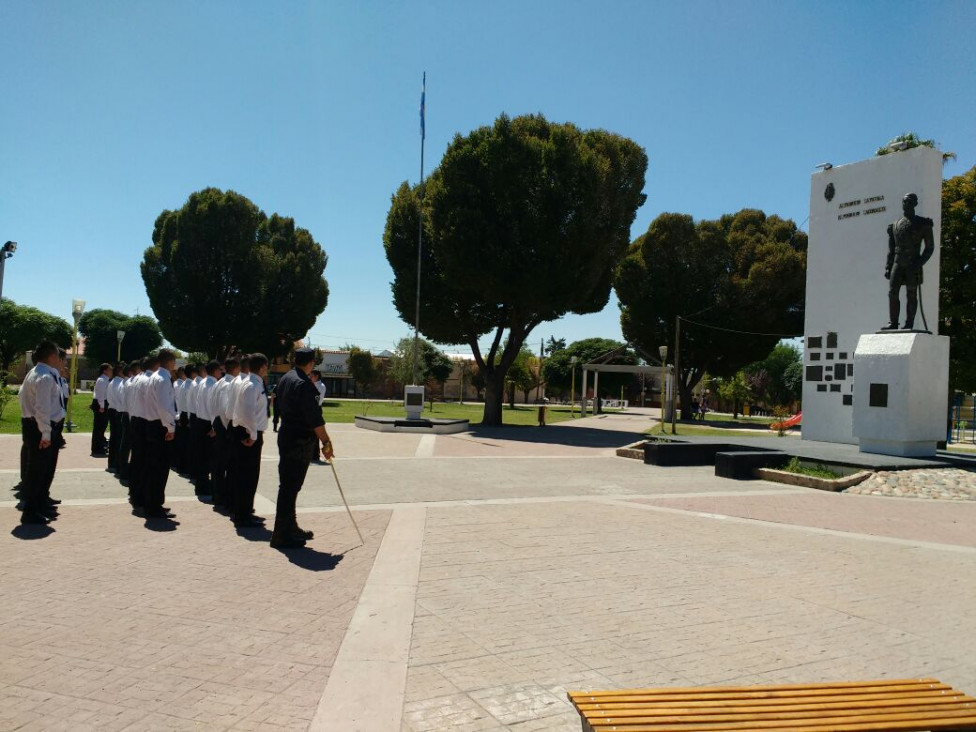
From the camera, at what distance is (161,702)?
3381 mm

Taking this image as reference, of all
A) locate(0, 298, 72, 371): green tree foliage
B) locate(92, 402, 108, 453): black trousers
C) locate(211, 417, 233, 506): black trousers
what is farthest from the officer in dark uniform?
locate(0, 298, 72, 371): green tree foliage

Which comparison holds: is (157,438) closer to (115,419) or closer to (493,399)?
(115,419)

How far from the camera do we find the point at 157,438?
811cm

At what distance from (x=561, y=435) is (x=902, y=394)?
42.7 ft

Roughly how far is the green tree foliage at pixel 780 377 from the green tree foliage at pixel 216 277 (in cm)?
4302

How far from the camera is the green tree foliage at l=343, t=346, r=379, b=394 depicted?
66.0m

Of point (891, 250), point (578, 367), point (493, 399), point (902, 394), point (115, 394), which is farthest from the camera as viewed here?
point (578, 367)

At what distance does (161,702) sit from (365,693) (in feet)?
3.29

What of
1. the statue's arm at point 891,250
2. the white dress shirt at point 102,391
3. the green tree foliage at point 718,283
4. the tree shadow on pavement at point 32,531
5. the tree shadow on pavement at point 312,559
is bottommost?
the tree shadow on pavement at point 32,531

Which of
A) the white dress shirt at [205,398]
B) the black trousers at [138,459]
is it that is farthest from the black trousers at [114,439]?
the black trousers at [138,459]

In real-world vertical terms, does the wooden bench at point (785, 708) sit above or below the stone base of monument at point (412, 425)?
above

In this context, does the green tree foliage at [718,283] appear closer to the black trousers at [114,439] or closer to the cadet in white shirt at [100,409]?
the cadet in white shirt at [100,409]

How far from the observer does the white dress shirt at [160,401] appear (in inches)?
316

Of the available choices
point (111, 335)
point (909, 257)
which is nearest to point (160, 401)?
point (909, 257)
